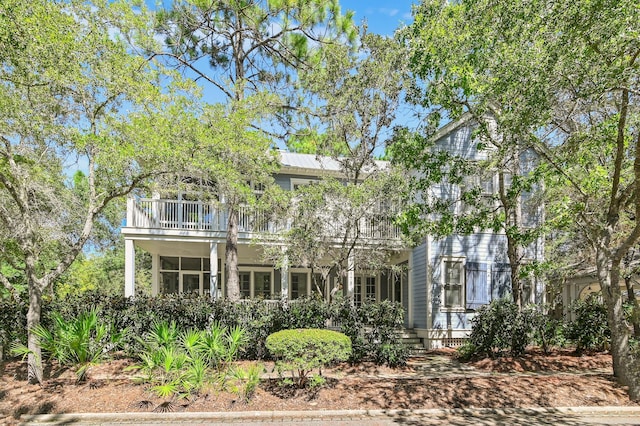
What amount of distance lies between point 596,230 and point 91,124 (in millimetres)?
10587

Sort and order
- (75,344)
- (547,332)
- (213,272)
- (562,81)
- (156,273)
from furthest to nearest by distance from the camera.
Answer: (156,273) → (213,272) → (547,332) → (75,344) → (562,81)

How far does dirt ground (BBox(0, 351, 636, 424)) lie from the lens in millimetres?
7141

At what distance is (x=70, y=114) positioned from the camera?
850 cm

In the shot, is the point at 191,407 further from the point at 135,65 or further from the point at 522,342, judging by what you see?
the point at 522,342

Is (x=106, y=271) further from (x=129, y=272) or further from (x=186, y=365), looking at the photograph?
(x=186, y=365)

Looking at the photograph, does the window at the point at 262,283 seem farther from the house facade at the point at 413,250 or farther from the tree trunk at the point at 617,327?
the tree trunk at the point at 617,327

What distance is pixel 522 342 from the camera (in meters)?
10.9

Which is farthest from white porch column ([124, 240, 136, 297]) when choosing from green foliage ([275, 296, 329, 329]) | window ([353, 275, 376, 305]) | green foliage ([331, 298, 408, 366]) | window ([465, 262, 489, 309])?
window ([465, 262, 489, 309])

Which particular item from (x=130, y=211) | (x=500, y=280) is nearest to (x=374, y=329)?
(x=500, y=280)

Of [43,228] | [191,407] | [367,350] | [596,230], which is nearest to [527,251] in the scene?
[596,230]

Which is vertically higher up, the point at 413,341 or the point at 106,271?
the point at 106,271

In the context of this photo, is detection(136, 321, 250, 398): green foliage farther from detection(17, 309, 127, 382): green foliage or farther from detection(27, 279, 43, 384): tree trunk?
detection(27, 279, 43, 384): tree trunk

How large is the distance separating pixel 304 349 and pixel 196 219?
8074 millimetres

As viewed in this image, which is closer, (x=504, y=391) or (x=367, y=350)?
(x=504, y=391)
